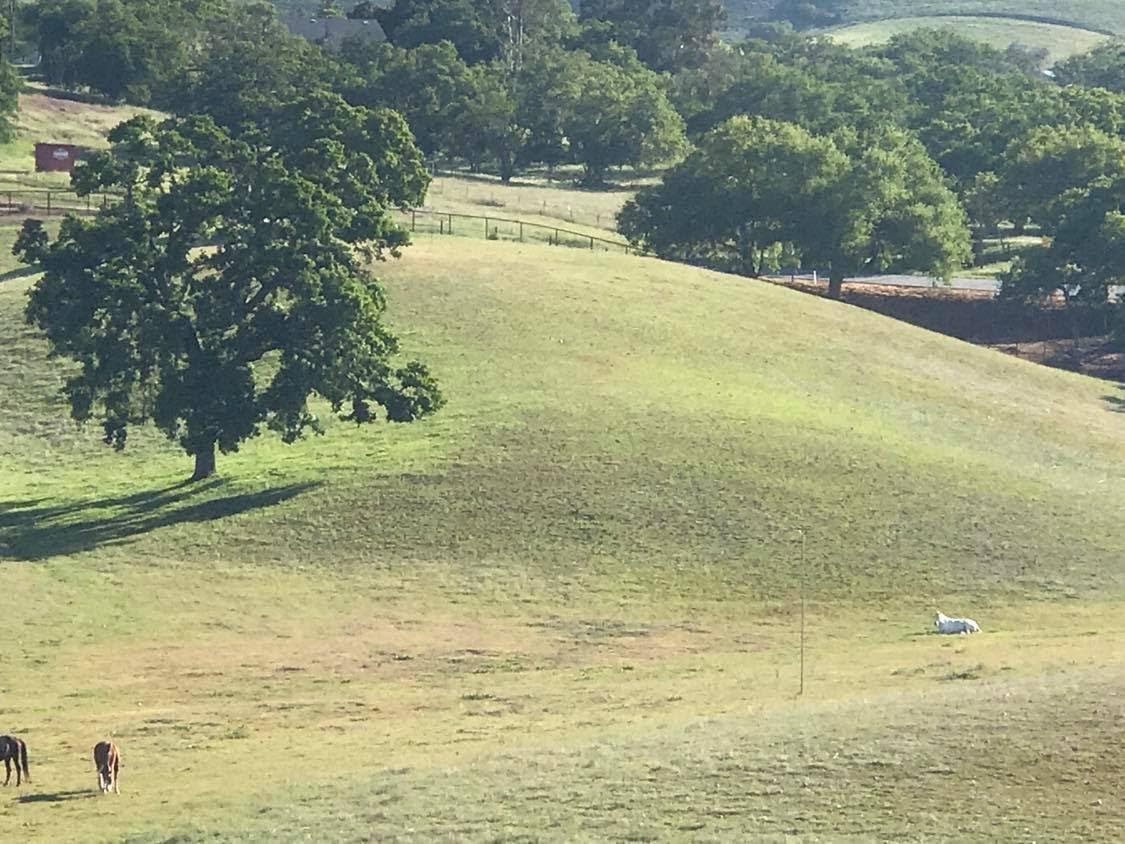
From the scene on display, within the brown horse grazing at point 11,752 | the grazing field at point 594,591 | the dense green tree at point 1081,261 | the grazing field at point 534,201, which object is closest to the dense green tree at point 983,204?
the grazing field at point 534,201

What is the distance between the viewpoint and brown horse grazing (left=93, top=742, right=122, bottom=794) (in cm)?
2984

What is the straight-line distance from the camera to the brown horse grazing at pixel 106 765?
29844mm

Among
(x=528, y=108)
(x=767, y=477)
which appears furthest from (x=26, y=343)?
(x=528, y=108)

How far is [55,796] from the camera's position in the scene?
1194 inches

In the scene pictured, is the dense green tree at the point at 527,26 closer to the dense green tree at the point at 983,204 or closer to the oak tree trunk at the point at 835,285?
the dense green tree at the point at 983,204

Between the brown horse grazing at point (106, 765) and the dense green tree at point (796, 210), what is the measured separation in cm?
7214

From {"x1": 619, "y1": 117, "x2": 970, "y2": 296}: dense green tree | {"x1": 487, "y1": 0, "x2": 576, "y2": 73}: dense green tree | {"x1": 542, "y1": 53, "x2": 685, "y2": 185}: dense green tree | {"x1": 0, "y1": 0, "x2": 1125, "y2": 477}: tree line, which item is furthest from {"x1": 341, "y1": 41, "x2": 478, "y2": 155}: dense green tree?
{"x1": 487, "y1": 0, "x2": 576, "y2": 73}: dense green tree

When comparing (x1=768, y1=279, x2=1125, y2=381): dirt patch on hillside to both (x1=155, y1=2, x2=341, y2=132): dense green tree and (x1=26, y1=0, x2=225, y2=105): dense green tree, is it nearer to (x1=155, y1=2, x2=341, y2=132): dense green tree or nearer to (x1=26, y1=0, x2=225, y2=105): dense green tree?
(x1=155, y1=2, x2=341, y2=132): dense green tree

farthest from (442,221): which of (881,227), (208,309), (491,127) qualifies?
(208,309)

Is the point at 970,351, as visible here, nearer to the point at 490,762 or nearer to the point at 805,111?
the point at 490,762

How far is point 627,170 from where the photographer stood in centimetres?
15275

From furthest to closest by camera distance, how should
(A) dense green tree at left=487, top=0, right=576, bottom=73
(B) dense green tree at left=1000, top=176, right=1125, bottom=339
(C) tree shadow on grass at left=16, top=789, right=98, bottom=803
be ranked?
(A) dense green tree at left=487, top=0, right=576, bottom=73 → (B) dense green tree at left=1000, top=176, right=1125, bottom=339 → (C) tree shadow on grass at left=16, top=789, right=98, bottom=803

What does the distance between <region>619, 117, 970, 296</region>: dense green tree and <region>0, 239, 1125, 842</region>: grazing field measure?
1918cm

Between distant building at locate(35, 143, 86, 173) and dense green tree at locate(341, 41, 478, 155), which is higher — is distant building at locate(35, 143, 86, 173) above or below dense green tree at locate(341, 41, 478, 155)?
below
